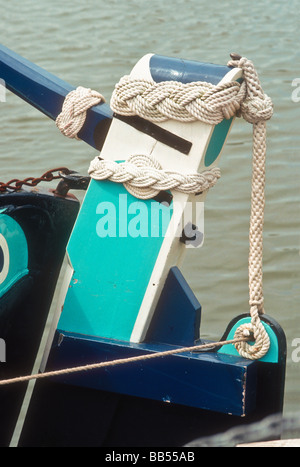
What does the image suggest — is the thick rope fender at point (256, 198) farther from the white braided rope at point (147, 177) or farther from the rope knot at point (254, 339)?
the white braided rope at point (147, 177)

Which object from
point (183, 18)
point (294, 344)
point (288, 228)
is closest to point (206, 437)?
point (294, 344)

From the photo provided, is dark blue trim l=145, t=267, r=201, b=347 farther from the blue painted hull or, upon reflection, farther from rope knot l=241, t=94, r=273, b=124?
rope knot l=241, t=94, r=273, b=124

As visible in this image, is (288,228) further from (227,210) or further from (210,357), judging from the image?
(210,357)

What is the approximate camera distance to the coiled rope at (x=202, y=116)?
6.35 feet

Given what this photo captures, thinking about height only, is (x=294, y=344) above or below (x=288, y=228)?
below

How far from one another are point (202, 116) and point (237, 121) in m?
3.39

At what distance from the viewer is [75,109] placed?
2.11 m

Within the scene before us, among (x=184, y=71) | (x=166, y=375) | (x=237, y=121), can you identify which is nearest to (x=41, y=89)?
(x=184, y=71)

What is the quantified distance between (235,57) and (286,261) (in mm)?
2025

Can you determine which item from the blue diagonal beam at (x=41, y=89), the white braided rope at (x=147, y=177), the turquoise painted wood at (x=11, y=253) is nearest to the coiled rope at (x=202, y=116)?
the white braided rope at (x=147, y=177)

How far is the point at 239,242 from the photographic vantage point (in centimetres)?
404

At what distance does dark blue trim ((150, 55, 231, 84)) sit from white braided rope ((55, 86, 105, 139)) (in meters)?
0.21

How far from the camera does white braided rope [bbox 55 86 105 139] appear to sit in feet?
6.91

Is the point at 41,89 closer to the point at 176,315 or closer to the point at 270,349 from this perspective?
the point at 176,315
